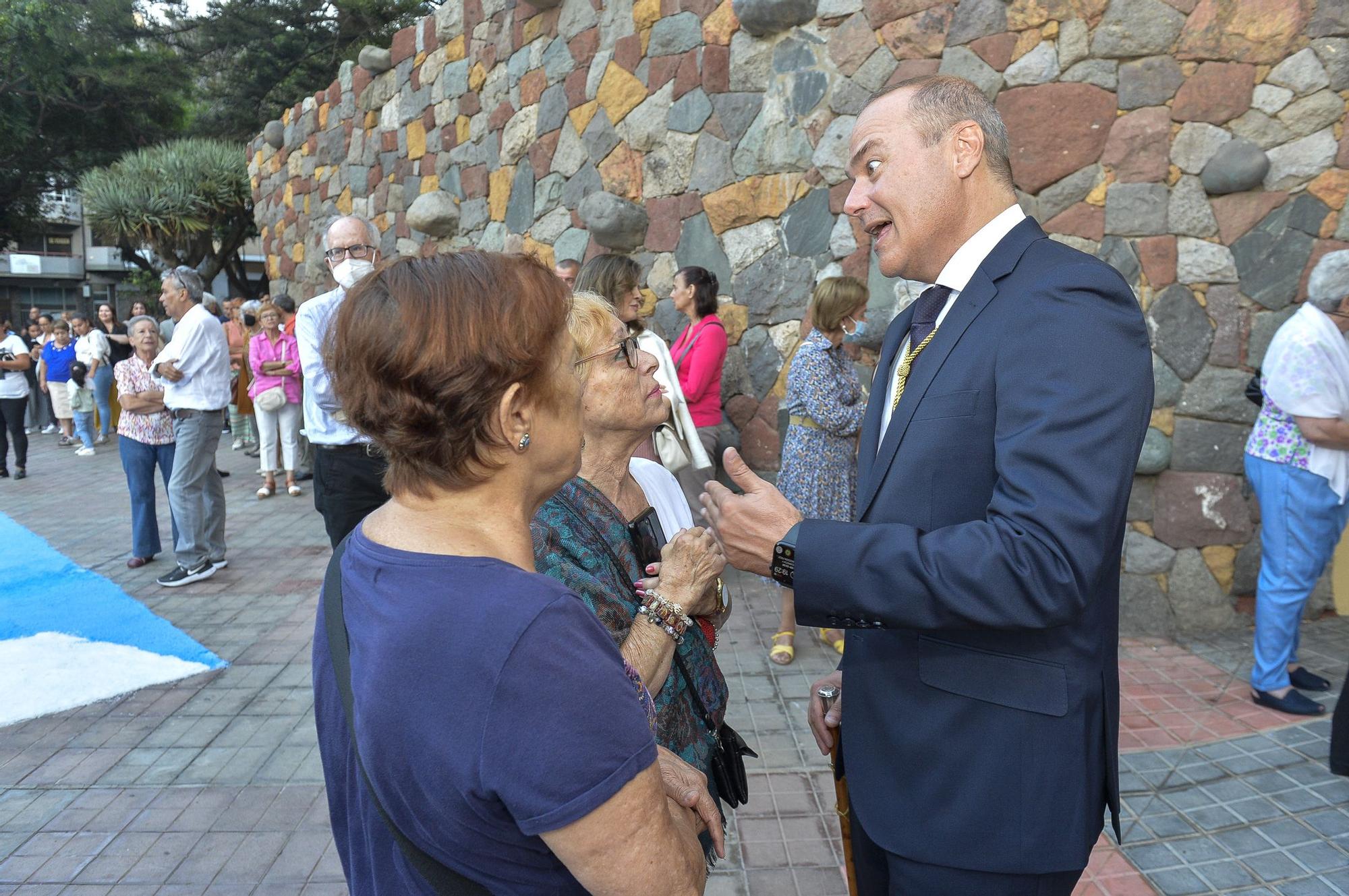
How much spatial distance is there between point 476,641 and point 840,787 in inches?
46.4

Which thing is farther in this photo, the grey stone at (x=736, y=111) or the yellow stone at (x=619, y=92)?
the yellow stone at (x=619, y=92)

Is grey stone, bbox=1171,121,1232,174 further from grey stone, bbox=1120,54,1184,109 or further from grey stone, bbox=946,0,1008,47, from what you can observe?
grey stone, bbox=946,0,1008,47

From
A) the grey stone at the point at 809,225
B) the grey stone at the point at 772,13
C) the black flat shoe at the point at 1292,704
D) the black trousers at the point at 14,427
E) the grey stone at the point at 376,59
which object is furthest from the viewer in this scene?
the black trousers at the point at 14,427

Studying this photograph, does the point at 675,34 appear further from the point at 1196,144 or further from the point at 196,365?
the point at 196,365

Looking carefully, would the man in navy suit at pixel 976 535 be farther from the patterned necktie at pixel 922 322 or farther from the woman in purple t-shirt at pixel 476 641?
the woman in purple t-shirt at pixel 476 641

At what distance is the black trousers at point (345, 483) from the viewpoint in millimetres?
3975

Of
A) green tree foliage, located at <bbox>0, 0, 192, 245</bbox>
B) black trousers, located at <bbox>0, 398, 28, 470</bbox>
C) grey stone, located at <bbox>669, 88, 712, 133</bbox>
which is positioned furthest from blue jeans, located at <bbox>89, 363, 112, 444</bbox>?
green tree foliage, located at <bbox>0, 0, 192, 245</bbox>

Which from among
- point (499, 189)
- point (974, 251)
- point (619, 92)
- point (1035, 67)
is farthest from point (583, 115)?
point (974, 251)

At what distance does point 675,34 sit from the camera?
232 inches

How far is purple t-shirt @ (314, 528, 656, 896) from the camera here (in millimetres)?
966

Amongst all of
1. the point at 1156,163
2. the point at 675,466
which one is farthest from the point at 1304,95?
the point at 675,466

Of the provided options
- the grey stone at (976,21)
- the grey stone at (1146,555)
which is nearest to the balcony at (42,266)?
the grey stone at (976,21)

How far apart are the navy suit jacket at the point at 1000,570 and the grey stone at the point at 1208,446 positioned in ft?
11.0

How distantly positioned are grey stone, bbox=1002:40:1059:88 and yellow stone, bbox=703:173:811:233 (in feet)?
4.23
